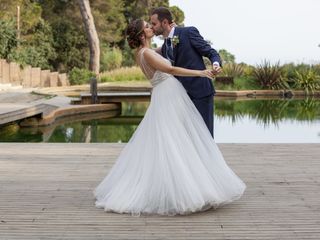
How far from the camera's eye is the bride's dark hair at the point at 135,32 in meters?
3.74

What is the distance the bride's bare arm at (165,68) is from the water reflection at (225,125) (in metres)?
5.84

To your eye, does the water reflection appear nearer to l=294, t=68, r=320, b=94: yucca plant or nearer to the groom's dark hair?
l=294, t=68, r=320, b=94: yucca plant

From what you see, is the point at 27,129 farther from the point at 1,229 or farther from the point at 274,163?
the point at 1,229

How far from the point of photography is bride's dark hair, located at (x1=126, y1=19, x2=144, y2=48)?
374 cm

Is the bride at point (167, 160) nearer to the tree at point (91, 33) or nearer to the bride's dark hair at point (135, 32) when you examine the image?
the bride's dark hair at point (135, 32)

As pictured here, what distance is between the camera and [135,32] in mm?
3758

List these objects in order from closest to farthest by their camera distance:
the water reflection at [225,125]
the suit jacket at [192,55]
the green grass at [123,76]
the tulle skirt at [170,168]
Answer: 1. the tulle skirt at [170,168]
2. the suit jacket at [192,55]
3. the water reflection at [225,125]
4. the green grass at [123,76]

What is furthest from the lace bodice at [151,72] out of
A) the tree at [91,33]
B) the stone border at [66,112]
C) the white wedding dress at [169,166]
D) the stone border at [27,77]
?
the tree at [91,33]

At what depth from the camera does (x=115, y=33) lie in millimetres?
30750

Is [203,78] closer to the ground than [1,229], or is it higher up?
higher up

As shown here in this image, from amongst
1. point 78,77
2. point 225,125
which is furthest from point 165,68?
point 78,77

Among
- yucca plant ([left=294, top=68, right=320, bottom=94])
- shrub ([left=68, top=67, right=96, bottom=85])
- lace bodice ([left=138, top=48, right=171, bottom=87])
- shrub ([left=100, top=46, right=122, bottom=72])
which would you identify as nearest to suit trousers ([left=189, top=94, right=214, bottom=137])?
lace bodice ([left=138, top=48, right=171, bottom=87])

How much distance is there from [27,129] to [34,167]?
5.15m

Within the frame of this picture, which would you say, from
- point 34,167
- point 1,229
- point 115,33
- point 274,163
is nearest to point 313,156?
point 274,163
